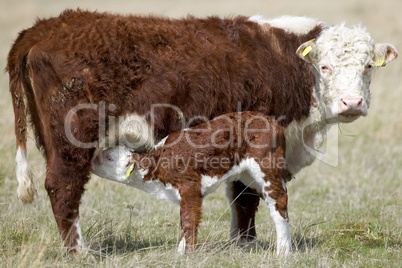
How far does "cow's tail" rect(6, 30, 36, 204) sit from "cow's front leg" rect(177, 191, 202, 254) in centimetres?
126

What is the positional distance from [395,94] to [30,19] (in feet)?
42.1

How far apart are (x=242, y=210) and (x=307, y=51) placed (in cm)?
158

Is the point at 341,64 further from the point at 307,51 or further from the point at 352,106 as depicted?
the point at 352,106

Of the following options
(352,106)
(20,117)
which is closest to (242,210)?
(352,106)

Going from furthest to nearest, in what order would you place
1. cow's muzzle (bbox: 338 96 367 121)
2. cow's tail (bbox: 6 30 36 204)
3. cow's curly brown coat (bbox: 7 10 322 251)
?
cow's muzzle (bbox: 338 96 367 121) → cow's tail (bbox: 6 30 36 204) → cow's curly brown coat (bbox: 7 10 322 251)

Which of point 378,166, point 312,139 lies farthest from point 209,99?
point 378,166

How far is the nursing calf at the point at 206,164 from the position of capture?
4.55m

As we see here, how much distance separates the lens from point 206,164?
458 centimetres

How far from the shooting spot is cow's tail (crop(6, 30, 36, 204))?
4.77 meters

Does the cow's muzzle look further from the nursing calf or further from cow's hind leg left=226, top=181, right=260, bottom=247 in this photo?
cow's hind leg left=226, top=181, right=260, bottom=247

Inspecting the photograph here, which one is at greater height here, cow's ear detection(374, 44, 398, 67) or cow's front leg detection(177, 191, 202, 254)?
cow's ear detection(374, 44, 398, 67)

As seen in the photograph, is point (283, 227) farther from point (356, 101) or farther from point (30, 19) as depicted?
point (30, 19)

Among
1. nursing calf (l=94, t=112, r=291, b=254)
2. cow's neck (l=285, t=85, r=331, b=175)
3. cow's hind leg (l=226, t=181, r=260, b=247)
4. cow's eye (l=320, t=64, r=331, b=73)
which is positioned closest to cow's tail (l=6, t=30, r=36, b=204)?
nursing calf (l=94, t=112, r=291, b=254)

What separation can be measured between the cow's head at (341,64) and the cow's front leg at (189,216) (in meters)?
1.58
